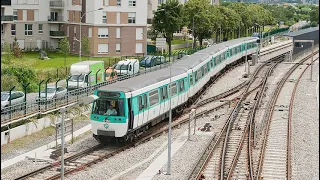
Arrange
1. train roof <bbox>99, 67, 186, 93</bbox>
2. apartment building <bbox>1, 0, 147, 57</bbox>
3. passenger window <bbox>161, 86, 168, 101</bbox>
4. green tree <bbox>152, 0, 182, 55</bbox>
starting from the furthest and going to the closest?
green tree <bbox>152, 0, 182, 55</bbox> → apartment building <bbox>1, 0, 147, 57</bbox> → passenger window <bbox>161, 86, 168, 101</bbox> → train roof <bbox>99, 67, 186, 93</bbox>

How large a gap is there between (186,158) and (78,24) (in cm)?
4717

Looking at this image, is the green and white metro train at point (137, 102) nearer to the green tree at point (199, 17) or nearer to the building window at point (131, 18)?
the building window at point (131, 18)

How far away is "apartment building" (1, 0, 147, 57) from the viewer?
220 feet

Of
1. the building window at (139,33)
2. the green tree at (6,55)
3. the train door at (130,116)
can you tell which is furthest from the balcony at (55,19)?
the train door at (130,116)

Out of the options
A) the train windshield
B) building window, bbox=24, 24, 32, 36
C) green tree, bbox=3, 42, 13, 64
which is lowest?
the train windshield

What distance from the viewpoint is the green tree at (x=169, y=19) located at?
234 feet

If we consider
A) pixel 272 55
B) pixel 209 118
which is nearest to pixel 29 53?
pixel 272 55

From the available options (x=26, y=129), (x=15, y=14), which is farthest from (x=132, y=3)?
(x=26, y=129)

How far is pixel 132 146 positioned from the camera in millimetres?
26484

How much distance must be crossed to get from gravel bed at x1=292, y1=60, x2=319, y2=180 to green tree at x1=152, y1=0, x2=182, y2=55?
25814 millimetres

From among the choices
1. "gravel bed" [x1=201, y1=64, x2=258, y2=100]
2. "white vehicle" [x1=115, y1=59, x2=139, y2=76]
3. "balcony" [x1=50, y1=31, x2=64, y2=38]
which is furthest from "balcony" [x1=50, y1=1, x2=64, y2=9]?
"white vehicle" [x1=115, y1=59, x2=139, y2=76]

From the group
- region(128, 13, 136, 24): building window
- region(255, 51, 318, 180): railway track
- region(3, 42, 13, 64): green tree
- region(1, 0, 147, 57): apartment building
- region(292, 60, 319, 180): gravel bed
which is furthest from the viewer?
region(128, 13, 136, 24): building window

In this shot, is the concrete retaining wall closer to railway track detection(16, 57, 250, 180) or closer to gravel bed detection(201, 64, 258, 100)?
railway track detection(16, 57, 250, 180)

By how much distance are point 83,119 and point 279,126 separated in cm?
1089
